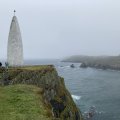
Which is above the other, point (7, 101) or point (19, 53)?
point (19, 53)

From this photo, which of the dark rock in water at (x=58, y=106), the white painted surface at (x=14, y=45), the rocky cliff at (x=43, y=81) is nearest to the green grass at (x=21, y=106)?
the rocky cliff at (x=43, y=81)

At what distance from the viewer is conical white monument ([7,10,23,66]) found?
139ft

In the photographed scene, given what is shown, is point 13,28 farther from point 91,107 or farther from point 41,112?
point 91,107

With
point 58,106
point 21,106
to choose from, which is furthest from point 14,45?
point 21,106

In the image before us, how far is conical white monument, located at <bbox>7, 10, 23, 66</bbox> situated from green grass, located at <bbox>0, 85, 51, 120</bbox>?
52.4 ft

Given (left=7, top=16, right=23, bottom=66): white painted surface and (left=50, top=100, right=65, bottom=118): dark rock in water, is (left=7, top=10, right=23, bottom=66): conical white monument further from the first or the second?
(left=50, top=100, right=65, bottom=118): dark rock in water

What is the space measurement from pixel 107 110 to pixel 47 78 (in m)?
31.3

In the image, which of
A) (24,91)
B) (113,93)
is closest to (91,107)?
(113,93)

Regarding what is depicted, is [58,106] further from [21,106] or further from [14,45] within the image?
[21,106]

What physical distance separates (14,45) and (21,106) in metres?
22.2

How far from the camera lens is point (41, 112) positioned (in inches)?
784

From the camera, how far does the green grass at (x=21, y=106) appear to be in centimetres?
1870

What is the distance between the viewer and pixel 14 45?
42.8 meters

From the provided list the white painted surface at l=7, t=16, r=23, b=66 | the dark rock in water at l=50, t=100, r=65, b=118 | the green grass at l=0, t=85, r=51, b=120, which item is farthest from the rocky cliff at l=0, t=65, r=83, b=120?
the green grass at l=0, t=85, r=51, b=120
